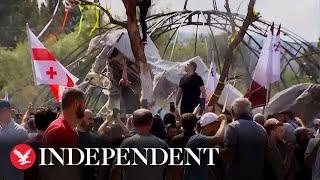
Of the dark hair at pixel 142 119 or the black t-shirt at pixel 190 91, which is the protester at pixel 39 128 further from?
the black t-shirt at pixel 190 91

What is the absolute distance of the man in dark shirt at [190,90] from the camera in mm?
13297

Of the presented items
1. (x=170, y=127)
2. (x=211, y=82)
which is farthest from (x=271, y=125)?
(x=211, y=82)

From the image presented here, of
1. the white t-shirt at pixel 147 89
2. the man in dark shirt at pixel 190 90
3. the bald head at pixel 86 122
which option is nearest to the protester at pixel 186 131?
the bald head at pixel 86 122

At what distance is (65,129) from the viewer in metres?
7.15

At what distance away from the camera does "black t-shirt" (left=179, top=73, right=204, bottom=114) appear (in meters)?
13.3

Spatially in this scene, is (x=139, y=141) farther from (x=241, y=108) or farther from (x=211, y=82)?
(x=211, y=82)

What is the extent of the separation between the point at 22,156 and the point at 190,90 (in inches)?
215

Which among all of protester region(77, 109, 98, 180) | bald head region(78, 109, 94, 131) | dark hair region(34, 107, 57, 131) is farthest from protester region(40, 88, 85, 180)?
bald head region(78, 109, 94, 131)

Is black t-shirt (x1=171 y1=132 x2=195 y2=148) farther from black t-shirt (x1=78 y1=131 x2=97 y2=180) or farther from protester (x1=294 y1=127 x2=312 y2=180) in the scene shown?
protester (x1=294 y1=127 x2=312 y2=180)

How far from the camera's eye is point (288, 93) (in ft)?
48.6

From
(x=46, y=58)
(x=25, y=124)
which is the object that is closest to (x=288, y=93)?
(x=46, y=58)

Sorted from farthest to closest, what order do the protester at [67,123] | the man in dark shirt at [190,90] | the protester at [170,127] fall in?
the man in dark shirt at [190,90]
the protester at [170,127]
the protester at [67,123]

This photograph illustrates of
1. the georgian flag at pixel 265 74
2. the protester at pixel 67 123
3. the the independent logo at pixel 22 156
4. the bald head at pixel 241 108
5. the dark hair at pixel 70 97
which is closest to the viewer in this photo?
the protester at pixel 67 123

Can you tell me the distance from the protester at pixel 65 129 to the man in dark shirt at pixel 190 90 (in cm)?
599
